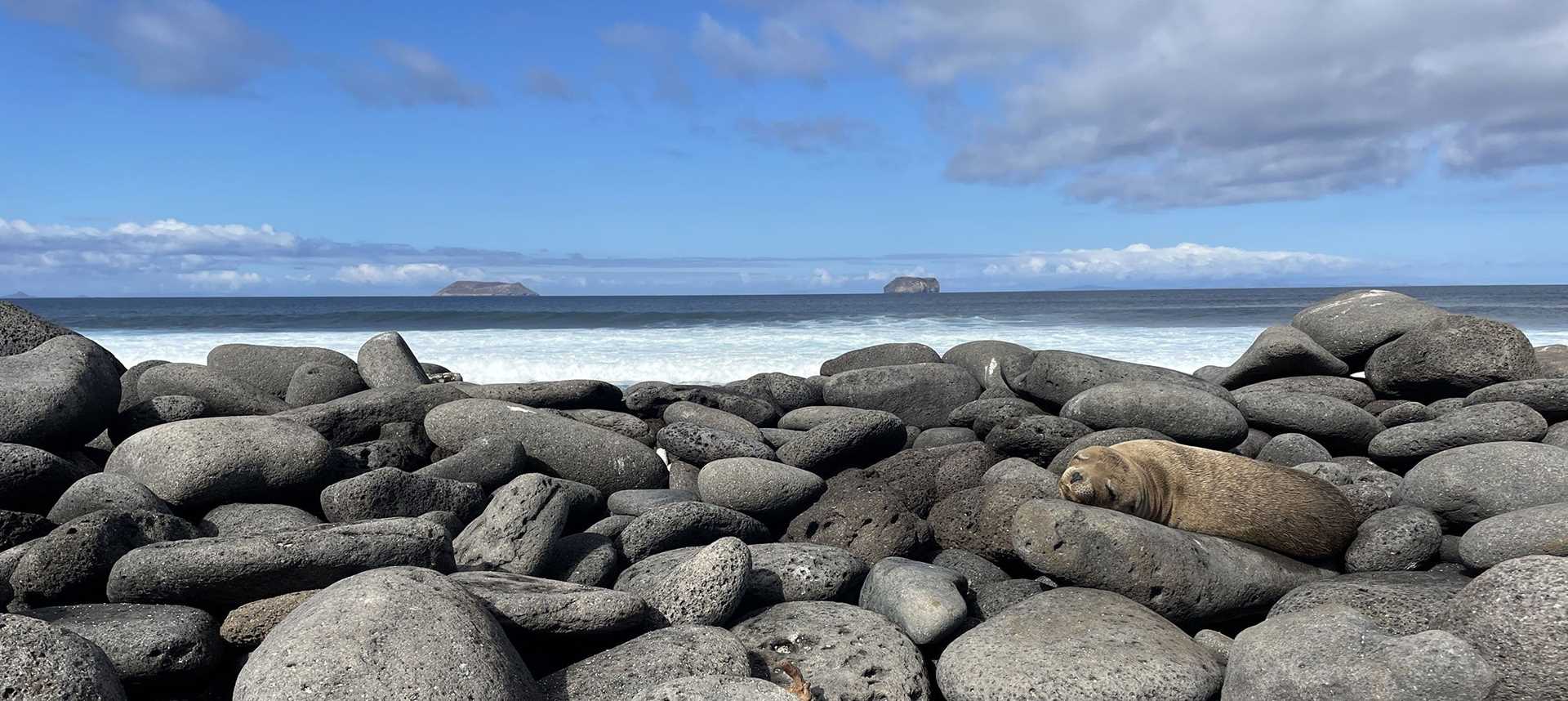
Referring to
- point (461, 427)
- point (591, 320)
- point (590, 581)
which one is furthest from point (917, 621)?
point (591, 320)

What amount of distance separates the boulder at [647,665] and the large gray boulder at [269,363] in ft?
19.7

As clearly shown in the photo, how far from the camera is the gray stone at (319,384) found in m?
8.58

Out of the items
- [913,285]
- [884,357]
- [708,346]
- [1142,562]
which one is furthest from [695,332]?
[913,285]

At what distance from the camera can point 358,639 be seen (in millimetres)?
3330

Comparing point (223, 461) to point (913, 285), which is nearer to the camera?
point (223, 461)

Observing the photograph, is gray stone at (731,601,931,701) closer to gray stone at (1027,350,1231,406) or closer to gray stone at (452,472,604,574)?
gray stone at (452,472,604,574)

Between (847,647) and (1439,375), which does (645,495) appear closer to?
(847,647)

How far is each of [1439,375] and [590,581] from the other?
7.10 metres

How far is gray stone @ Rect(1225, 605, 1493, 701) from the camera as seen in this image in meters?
3.62

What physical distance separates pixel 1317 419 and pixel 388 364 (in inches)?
288

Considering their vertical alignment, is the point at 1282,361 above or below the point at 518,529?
above

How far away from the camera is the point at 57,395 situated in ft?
21.2

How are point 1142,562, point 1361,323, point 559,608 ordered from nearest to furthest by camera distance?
point 559,608 < point 1142,562 < point 1361,323

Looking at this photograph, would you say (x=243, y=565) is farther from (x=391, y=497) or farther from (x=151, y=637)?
(x=391, y=497)
